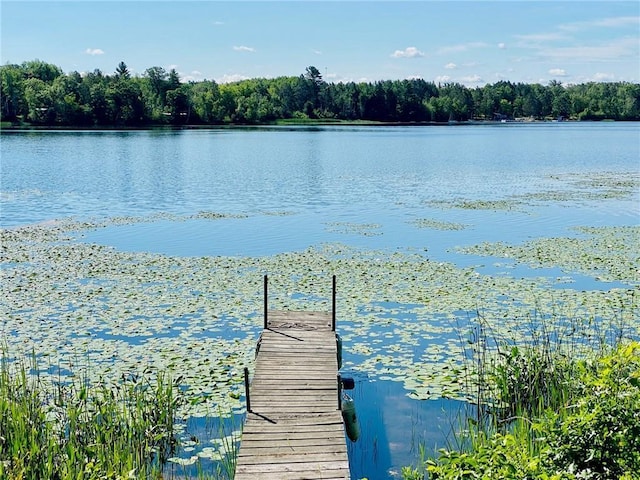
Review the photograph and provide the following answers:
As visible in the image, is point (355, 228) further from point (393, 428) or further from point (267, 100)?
point (267, 100)

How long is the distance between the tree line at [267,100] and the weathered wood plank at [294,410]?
105m

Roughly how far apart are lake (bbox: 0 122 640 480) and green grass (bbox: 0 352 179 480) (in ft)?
2.09

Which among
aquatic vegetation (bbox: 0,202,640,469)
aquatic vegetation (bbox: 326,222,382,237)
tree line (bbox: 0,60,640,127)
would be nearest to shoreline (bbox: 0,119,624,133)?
tree line (bbox: 0,60,640,127)

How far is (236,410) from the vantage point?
9.35m

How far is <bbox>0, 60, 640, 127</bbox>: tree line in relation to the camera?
10869 centimetres

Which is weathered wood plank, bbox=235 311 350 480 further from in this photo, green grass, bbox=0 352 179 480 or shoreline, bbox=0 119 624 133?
shoreline, bbox=0 119 624 133

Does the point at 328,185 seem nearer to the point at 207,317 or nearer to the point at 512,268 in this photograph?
the point at 512,268

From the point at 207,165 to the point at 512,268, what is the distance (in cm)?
3471

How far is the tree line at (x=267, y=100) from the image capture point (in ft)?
357

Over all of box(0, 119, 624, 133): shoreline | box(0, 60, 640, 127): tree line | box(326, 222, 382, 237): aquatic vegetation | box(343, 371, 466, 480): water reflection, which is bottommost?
box(343, 371, 466, 480): water reflection

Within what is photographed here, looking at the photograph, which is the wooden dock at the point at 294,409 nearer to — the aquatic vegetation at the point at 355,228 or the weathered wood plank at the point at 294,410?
the weathered wood plank at the point at 294,410

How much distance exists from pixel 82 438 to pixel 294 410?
2.48 m

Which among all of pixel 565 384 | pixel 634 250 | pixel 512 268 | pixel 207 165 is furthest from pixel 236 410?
pixel 207 165

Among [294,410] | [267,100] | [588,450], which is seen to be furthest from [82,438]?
[267,100]
